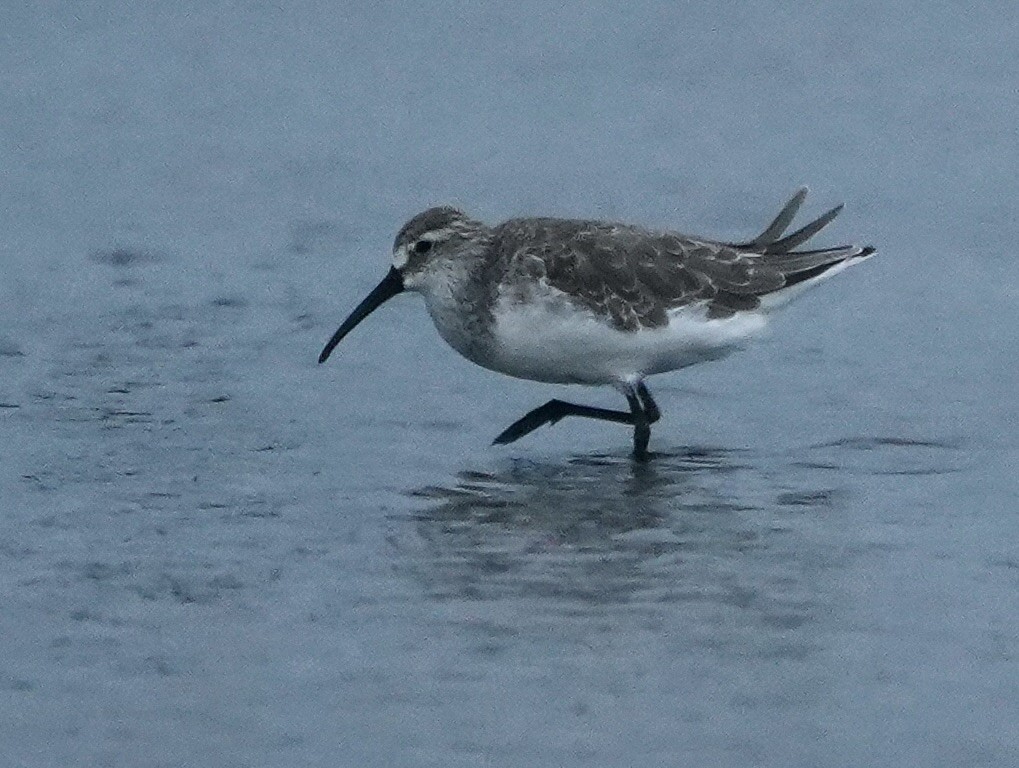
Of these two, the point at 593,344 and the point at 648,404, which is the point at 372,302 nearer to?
the point at 593,344

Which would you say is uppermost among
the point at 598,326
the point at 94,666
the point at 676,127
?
the point at 676,127

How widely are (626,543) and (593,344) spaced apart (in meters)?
1.78

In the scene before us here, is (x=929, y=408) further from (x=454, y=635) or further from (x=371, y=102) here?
(x=371, y=102)

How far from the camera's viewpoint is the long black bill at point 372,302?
1063 cm

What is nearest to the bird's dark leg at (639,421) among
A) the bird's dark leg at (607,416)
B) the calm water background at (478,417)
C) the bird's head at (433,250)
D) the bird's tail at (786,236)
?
the bird's dark leg at (607,416)

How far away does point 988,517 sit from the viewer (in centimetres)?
877

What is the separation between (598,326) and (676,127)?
155 inches

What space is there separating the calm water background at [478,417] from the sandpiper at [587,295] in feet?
0.99

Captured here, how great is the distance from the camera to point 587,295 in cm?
1023

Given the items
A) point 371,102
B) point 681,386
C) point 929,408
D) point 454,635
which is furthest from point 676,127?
point 454,635

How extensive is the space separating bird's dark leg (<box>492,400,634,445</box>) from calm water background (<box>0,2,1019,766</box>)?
0.15 meters

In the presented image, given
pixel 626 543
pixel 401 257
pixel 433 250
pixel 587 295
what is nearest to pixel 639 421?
pixel 587 295

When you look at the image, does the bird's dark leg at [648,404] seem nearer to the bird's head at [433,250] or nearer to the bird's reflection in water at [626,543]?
the bird's reflection in water at [626,543]

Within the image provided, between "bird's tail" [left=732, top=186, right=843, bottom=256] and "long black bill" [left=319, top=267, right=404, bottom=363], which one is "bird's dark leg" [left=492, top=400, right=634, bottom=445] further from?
"bird's tail" [left=732, top=186, right=843, bottom=256]
